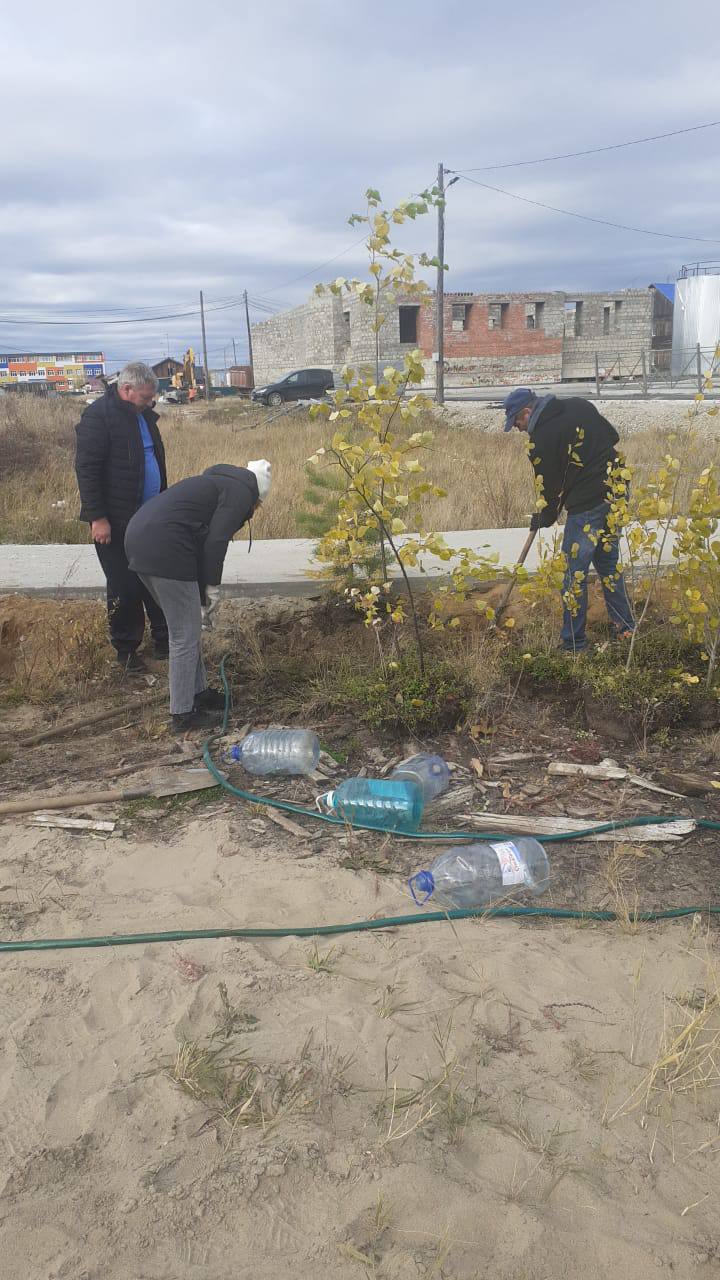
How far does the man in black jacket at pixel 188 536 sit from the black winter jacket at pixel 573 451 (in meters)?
1.68

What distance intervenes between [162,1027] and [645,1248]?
133cm

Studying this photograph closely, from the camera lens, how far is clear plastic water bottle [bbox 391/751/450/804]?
12.3 feet

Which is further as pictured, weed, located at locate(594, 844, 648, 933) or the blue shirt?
the blue shirt

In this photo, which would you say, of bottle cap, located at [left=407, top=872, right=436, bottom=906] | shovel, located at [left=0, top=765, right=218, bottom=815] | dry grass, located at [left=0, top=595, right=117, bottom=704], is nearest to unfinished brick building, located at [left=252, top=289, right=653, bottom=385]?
dry grass, located at [left=0, top=595, right=117, bottom=704]

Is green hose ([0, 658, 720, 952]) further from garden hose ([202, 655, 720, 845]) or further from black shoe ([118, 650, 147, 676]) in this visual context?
black shoe ([118, 650, 147, 676])

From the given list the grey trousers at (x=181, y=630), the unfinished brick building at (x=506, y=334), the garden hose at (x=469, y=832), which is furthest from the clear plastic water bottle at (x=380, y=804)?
the unfinished brick building at (x=506, y=334)

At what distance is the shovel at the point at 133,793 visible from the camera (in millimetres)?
3639

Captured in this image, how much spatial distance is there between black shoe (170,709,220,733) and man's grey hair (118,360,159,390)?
1863 mm

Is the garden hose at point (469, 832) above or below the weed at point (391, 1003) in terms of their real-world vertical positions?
above

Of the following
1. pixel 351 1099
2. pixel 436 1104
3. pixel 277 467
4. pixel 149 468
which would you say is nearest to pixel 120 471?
pixel 149 468

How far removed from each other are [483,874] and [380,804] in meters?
0.63

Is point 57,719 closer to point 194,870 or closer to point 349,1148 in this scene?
point 194,870

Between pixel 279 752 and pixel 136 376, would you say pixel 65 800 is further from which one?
pixel 136 376

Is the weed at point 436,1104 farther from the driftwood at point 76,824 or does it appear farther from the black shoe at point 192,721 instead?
the black shoe at point 192,721
